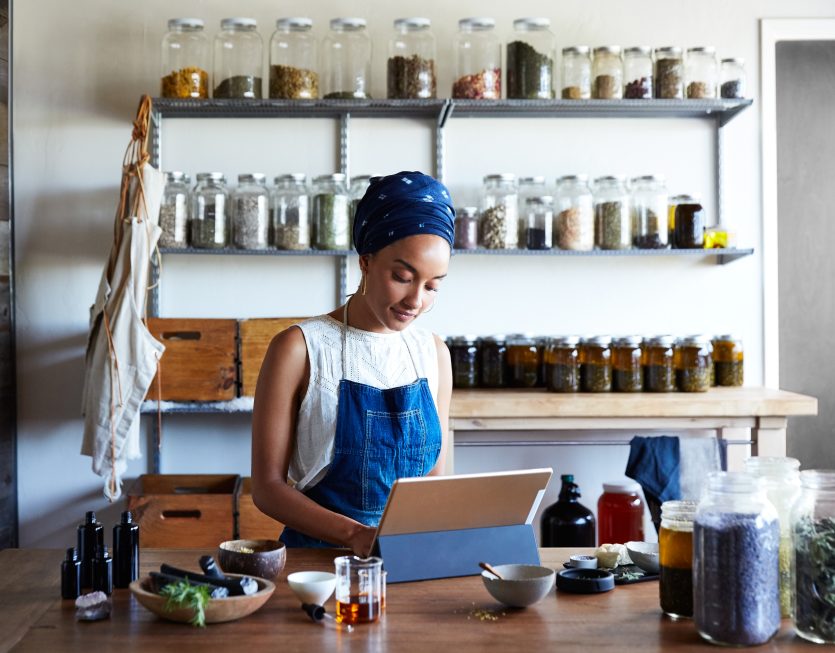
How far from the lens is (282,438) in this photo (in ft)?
6.51

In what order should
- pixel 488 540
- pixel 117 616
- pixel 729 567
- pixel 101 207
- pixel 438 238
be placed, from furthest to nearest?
pixel 101 207 < pixel 438 238 < pixel 488 540 < pixel 117 616 < pixel 729 567

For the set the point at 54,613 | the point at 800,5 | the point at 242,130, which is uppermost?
the point at 800,5

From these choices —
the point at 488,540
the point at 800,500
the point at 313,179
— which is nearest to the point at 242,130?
the point at 313,179

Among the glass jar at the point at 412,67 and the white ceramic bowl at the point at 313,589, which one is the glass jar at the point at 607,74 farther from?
A: the white ceramic bowl at the point at 313,589

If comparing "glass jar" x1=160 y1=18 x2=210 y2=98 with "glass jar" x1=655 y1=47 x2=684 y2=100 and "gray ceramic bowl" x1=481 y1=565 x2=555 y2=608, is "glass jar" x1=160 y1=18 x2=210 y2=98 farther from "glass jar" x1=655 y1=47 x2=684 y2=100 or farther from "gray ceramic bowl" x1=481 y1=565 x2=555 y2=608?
"gray ceramic bowl" x1=481 y1=565 x2=555 y2=608

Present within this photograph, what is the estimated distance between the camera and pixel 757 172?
12.9ft

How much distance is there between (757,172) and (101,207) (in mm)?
2499

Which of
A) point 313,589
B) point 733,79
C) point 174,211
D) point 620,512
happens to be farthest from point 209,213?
point 313,589

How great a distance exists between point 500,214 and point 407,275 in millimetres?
1763

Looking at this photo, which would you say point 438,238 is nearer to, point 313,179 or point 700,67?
point 313,179

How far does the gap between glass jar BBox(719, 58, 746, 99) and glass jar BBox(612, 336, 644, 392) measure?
0.98 meters

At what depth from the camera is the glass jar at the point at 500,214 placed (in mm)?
3621

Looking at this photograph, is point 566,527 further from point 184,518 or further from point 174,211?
point 174,211

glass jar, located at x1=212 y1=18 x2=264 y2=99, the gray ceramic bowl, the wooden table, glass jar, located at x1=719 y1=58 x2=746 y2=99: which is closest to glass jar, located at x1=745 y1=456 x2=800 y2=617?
the wooden table
